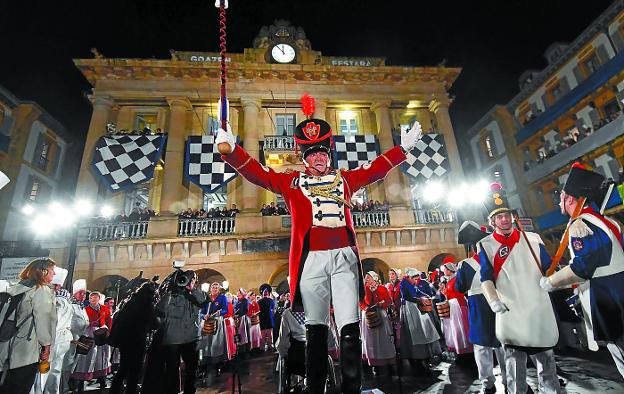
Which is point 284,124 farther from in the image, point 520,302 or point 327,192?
point 520,302

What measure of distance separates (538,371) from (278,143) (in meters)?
16.3

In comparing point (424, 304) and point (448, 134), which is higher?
point (448, 134)

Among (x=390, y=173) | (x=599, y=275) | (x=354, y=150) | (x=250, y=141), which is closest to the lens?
(x=599, y=275)

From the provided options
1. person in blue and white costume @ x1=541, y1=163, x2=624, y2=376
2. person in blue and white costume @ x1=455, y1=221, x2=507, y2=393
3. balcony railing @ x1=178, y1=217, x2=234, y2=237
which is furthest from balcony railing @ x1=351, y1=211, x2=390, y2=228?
person in blue and white costume @ x1=541, y1=163, x2=624, y2=376

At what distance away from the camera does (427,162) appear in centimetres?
1527

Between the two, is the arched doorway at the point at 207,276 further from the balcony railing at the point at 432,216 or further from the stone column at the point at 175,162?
the balcony railing at the point at 432,216

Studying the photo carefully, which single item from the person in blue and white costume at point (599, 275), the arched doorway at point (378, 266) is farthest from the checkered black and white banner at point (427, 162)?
the person in blue and white costume at point (599, 275)

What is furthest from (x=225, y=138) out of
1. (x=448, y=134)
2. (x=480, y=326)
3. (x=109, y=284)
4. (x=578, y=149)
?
(x=578, y=149)

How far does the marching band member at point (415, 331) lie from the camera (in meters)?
6.20

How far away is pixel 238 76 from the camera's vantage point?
1902 centimetres

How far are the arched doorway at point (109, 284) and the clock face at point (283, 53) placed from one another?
16126 millimetres

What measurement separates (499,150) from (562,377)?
28.4 m

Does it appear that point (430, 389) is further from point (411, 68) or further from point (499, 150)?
point (499, 150)

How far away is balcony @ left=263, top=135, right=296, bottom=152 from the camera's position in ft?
57.4
